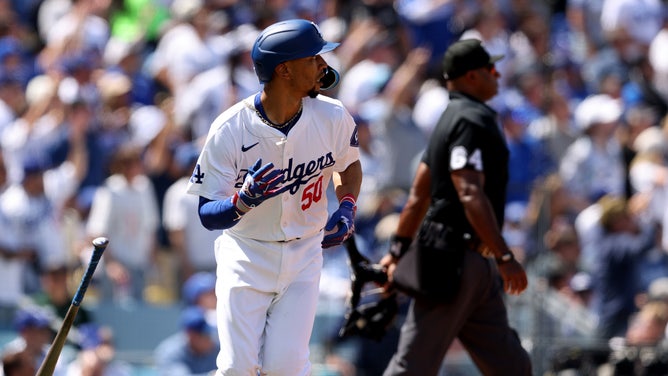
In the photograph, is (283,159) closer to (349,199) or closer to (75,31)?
(349,199)

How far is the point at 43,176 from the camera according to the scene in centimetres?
1203

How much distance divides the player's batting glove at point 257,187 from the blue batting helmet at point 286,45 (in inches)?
23.5

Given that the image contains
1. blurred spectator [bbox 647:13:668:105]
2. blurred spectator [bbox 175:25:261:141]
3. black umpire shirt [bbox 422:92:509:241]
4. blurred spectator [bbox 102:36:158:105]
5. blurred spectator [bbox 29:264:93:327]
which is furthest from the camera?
blurred spectator [bbox 647:13:668:105]

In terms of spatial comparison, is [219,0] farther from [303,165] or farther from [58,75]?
[303,165]

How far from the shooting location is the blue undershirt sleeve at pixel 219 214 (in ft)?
19.3

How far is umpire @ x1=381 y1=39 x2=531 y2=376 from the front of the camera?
23.2 ft

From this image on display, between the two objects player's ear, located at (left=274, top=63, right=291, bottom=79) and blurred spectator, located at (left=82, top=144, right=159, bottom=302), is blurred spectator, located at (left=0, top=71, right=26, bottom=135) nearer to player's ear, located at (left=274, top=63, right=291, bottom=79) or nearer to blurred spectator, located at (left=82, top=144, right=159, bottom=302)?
blurred spectator, located at (left=82, top=144, right=159, bottom=302)

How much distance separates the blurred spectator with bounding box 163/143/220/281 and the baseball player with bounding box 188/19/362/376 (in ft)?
17.4

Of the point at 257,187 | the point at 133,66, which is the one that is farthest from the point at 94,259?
the point at 133,66

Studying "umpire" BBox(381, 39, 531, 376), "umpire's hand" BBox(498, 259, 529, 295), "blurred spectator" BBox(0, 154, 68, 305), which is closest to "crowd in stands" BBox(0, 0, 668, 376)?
"blurred spectator" BBox(0, 154, 68, 305)

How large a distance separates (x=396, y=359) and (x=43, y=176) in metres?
5.67

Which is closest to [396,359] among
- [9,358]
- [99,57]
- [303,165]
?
[303,165]

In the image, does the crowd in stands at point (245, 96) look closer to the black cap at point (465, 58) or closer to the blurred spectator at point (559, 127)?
the blurred spectator at point (559, 127)

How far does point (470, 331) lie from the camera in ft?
24.1
